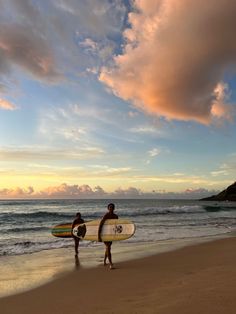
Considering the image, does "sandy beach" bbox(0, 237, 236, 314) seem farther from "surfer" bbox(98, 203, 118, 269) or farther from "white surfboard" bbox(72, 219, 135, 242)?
"white surfboard" bbox(72, 219, 135, 242)

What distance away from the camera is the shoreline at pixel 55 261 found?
27.3 feet

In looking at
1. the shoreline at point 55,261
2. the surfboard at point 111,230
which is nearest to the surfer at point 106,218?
the surfboard at point 111,230

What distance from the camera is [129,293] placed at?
7043mm

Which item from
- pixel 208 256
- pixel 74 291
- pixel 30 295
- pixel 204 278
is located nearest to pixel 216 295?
pixel 204 278

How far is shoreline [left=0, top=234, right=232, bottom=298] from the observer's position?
27.3 feet

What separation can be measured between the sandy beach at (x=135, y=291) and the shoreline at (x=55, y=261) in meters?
0.38

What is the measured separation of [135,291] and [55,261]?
15.7 feet

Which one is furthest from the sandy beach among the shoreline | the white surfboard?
the white surfboard

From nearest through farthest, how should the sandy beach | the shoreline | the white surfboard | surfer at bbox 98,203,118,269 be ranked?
the sandy beach < the shoreline < surfer at bbox 98,203,118,269 < the white surfboard

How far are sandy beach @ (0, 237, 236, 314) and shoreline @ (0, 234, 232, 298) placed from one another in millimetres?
385

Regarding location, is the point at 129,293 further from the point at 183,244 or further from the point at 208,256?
the point at 183,244

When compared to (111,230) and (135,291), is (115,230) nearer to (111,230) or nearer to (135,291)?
(111,230)

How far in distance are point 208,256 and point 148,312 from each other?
7.43 meters

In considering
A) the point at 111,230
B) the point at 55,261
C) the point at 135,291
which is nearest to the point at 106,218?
the point at 111,230
